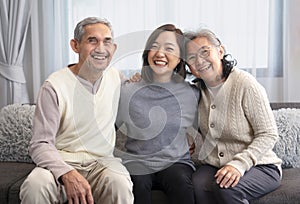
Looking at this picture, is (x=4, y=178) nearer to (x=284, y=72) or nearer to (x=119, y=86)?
(x=119, y=86)

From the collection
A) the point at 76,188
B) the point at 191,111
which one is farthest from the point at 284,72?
the point at 76,188

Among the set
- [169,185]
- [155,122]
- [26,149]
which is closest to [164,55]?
[155,122]

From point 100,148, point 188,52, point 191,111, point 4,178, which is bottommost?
point 4,178

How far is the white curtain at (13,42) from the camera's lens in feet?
9.16

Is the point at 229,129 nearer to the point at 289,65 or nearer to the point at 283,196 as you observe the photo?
the point at 283,196

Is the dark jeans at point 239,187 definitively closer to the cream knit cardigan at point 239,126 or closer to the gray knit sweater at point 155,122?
the cream knit cardigan at point 239,126

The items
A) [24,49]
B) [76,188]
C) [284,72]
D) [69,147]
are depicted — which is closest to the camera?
[76,188]

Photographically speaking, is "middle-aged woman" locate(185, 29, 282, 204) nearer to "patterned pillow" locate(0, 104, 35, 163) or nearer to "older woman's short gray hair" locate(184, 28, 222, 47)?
"older woman's short gray hair" locate(184, 28, 222, 47)

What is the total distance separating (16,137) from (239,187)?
1229 millimetres

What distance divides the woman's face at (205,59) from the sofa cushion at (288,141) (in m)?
0.50

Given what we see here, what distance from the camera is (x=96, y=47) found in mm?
1901

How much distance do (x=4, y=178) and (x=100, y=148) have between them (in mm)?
479

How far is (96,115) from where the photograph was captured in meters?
1.90

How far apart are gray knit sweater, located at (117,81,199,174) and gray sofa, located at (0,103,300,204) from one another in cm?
17
